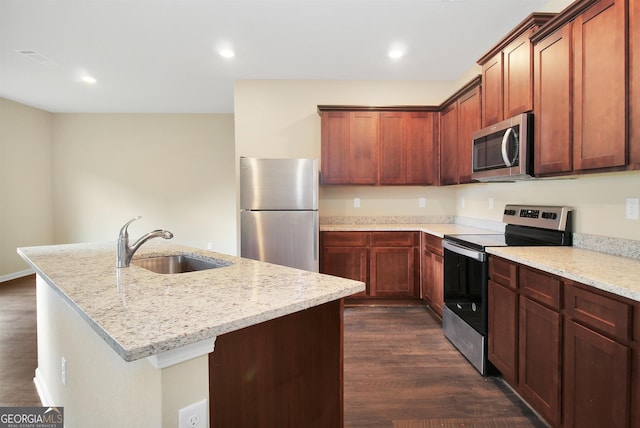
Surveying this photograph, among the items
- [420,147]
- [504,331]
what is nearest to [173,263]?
[504,331]

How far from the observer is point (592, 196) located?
7.07 feet

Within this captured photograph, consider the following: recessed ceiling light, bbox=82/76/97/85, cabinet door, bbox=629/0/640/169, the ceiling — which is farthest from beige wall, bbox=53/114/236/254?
cabinet door, bbox=629/0/640/169

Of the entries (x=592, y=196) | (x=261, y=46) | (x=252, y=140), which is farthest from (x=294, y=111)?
(x=592, y=196)

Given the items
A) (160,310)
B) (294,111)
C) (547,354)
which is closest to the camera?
(160,310)

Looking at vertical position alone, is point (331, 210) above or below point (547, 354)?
above

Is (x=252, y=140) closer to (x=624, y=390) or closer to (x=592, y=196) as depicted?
Answer: (x=592, y=196)

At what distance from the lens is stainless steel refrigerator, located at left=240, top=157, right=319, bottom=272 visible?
357cm

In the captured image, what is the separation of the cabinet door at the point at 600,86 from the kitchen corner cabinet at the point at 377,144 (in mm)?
2155

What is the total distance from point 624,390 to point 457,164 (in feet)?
8.48

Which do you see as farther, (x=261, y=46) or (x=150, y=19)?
(x=261, y=46)

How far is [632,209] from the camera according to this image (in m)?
1.89

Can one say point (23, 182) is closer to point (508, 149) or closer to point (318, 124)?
point (318, 124)

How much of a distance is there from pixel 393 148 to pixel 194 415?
3588mm

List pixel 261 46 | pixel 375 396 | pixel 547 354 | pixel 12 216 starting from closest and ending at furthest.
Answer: pixel 547 354 → pixel 375 396 → pixel 261 46 → pixel 12 216
